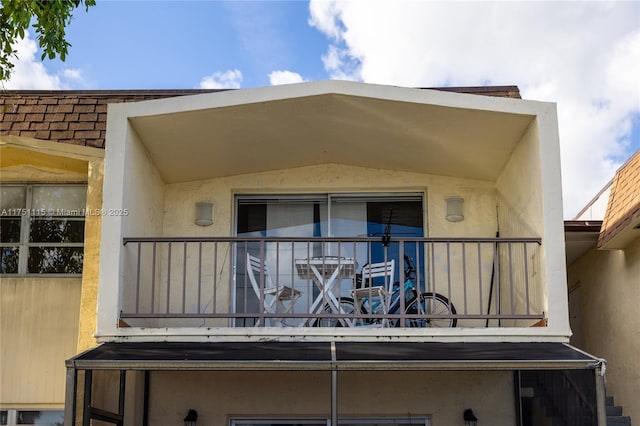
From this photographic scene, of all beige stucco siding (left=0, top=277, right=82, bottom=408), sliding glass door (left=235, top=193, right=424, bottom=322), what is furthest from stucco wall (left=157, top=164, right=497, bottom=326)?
beige stucco siding (left=0, top=277, right=82, bottom=408)

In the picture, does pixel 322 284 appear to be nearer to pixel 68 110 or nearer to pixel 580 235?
pixel 68 110

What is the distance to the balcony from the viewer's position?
933 centimetres

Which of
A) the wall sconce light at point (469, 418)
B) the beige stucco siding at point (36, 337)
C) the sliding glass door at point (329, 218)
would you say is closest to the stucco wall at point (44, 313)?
the beige stucco siding at point (36, 337)

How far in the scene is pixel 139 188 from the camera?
9375 mm

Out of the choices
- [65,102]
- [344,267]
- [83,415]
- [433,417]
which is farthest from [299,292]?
[65,102]

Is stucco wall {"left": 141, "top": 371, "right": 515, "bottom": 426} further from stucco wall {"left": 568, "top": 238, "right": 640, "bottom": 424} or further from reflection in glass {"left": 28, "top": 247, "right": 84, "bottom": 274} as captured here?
reflection in glass {"left": 28, "top": 247, "right": 84, "bottom": 274}

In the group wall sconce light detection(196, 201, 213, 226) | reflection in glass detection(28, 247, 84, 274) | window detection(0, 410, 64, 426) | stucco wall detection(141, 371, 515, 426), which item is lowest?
window detection(0, 410, 64, 426)

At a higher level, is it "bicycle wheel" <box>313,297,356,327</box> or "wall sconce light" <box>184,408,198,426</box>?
"bicycle wheel" <box>313,297,356,327</box>

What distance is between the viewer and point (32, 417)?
962cm

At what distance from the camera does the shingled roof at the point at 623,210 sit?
938 centimetres

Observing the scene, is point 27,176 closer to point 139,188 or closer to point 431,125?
point 139,188

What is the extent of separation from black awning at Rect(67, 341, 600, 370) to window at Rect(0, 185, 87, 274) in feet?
7.15

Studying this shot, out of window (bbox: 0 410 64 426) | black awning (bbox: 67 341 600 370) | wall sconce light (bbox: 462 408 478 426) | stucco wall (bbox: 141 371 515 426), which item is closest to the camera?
black awning (bbox: 67 341 600 370)

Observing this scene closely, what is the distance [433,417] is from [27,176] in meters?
5.36
